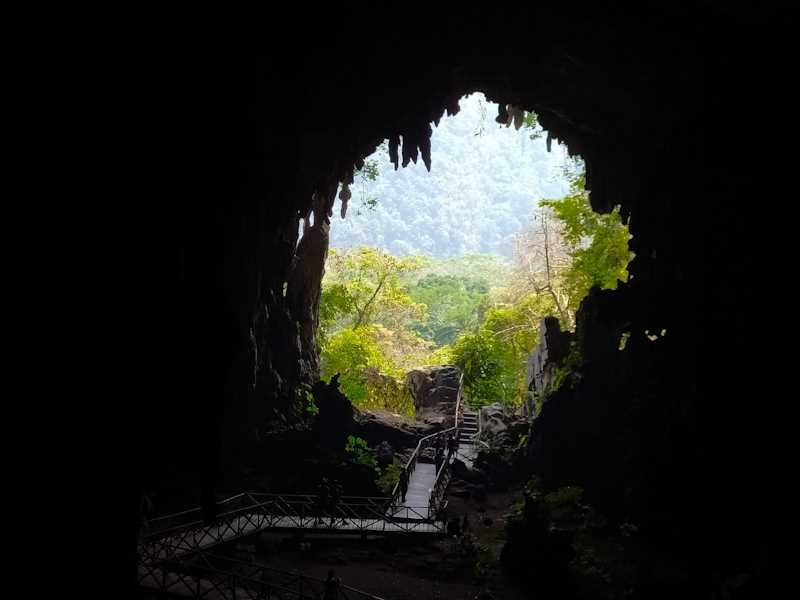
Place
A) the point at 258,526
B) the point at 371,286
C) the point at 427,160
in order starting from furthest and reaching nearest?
the point at 371,286 < the point at 427,160 < the point at 258,526

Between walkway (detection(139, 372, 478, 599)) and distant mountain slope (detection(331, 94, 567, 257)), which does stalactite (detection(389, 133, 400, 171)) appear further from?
distant mountain slope (detection(331, 94, 567, 257))

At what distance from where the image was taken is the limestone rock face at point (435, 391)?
29516mm

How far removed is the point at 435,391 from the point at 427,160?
49.7 feet

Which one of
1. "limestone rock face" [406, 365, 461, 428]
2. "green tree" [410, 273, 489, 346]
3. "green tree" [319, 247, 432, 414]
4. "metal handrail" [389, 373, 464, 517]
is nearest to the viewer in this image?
Answer: "metal handrail" [389, 373, 464, 517]

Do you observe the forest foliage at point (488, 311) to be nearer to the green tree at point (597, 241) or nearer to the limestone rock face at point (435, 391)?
the green tree at point (597, 241)

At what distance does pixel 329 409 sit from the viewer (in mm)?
21516

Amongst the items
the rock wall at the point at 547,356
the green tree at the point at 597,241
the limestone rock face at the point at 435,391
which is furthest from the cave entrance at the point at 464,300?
the rock wall at the point at 547,356

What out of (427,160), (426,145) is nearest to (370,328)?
(426,145)

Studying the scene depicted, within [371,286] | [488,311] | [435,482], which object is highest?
[371,286]

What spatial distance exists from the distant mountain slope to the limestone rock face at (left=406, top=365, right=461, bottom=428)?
111615 mm

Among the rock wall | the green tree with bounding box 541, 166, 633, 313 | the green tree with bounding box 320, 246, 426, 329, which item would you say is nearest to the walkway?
the rock wall

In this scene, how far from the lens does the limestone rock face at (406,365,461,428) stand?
29.5m

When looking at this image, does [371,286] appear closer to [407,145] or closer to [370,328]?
[370,328]

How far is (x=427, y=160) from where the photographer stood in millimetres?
19422
